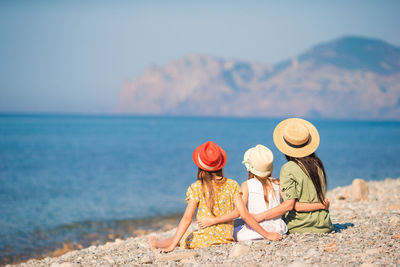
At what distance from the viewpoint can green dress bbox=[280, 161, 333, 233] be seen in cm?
516

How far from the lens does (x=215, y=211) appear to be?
532 centimetres

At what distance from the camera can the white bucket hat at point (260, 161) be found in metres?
5.25

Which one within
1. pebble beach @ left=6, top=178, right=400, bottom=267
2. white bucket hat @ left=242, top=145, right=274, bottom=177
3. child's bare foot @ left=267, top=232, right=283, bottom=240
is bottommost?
pebble beach @ left=6, top=178, right=400, bottom=267

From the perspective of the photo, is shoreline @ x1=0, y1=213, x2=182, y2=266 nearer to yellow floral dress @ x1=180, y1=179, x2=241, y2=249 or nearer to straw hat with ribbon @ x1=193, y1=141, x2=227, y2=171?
yellow floral dress @ x1=180, y1=179, x2=241, y2=249

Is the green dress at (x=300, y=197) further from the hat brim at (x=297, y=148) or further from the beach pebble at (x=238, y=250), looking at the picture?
the beach pebble at (x=238, y=250)

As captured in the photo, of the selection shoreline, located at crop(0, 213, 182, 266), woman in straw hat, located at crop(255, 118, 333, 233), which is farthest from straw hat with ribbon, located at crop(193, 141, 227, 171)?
shoreline, located at crop(0, 213, 182, 266)

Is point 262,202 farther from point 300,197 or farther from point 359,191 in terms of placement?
point 359,191

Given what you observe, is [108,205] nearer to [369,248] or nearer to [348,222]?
[348,222]

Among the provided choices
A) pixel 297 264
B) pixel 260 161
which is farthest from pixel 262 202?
pixel 297 264

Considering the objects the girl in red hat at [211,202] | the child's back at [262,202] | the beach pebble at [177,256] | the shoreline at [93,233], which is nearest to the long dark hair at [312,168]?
the child's back at [262,202]

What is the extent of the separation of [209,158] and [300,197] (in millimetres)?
1378

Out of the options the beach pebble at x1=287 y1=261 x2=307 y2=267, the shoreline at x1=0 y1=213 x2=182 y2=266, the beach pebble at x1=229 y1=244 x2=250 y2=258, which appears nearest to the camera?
the beach pebble at x1=287 y1=261 x2=307 y2=267

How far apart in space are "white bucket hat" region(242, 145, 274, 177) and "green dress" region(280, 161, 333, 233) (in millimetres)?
200

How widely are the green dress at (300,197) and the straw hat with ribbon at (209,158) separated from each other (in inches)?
33.0
